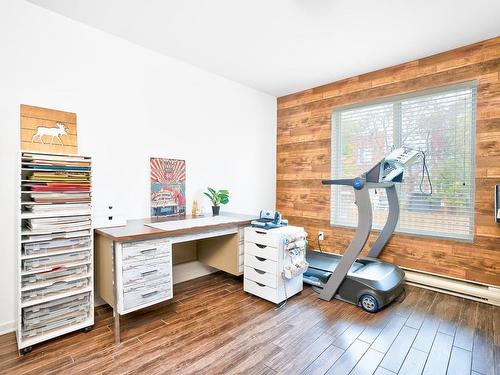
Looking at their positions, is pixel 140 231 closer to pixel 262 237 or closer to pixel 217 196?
pixel 262 237

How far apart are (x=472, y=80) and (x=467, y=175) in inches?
37.2

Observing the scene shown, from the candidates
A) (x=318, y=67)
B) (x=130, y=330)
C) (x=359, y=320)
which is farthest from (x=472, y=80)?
(x=130, y=330)

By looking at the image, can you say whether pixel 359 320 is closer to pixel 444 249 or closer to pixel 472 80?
pixel 444 249

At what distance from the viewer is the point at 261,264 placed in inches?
99.1

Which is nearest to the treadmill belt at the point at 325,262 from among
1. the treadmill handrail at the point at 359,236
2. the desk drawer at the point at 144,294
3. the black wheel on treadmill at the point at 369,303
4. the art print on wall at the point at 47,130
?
the treadmill handrail at the point at 359,236

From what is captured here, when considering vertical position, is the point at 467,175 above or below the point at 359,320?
above

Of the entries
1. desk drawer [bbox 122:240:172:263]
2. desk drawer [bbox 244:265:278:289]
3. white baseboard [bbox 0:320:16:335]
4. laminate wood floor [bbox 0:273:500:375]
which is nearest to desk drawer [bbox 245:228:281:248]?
desk drawer [bbox 244:265:278:289]

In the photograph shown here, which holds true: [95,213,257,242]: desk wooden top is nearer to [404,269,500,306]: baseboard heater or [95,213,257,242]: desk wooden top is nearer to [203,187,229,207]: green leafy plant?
A: [203,187,229,207]: green leafy plant

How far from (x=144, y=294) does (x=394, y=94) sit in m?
3.33

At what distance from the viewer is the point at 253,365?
5.44 feet

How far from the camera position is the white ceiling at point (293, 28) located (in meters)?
2.07

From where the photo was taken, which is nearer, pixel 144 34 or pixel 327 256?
pixel 144 34

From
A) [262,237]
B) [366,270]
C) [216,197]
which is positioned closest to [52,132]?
[216,197]

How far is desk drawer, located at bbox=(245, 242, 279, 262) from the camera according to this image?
94.4 inches
